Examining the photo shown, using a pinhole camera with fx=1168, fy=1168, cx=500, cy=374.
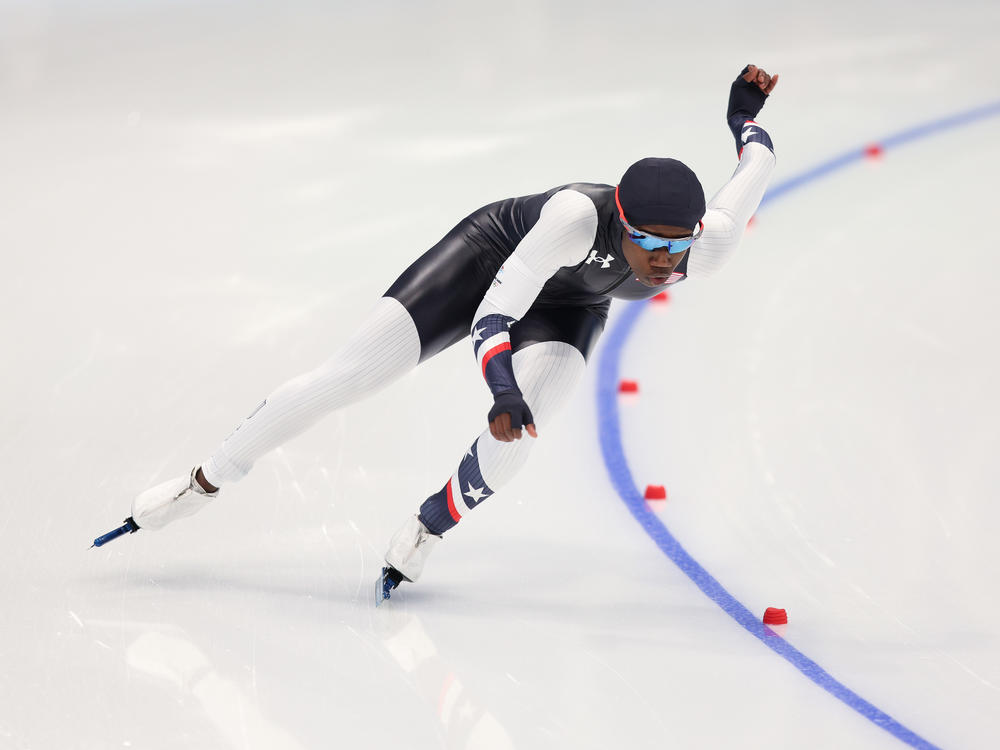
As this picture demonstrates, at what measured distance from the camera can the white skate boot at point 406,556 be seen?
304 cm

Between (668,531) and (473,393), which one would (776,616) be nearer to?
(668,531)

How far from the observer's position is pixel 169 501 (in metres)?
3.11

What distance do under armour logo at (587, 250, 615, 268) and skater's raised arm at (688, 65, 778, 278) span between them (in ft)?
0.69

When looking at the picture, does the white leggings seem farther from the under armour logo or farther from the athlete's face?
the athlete's face

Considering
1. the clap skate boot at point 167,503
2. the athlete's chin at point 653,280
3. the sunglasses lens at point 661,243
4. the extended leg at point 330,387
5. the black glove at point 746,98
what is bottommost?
the clap skate boot at point 167,503

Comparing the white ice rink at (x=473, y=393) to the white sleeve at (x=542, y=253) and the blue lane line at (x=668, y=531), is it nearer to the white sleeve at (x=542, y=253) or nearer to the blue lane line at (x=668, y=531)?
the blue lane line at (x=668, y=531)

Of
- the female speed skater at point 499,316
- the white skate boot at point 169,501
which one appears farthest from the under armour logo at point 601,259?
the white skate boot at point 169,501

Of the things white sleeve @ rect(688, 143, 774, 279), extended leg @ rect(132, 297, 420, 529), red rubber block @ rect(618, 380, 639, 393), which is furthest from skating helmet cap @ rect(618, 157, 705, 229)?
red rubber block @ rect(618, 380, 639, 393)

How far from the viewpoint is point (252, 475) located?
3.69m

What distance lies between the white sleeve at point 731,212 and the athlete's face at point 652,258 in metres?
0.18

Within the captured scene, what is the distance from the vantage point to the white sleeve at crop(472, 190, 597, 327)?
9.12ft

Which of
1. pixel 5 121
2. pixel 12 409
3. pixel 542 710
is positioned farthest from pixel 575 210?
pixel 5 121

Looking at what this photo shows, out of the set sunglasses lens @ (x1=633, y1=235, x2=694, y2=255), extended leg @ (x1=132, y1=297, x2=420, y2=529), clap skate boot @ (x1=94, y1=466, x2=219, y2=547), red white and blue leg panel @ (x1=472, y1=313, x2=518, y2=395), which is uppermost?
sunglasses lens @ (x1=633, y1=235, x2=694, y2=255)

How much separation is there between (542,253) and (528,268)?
49 millimetres
